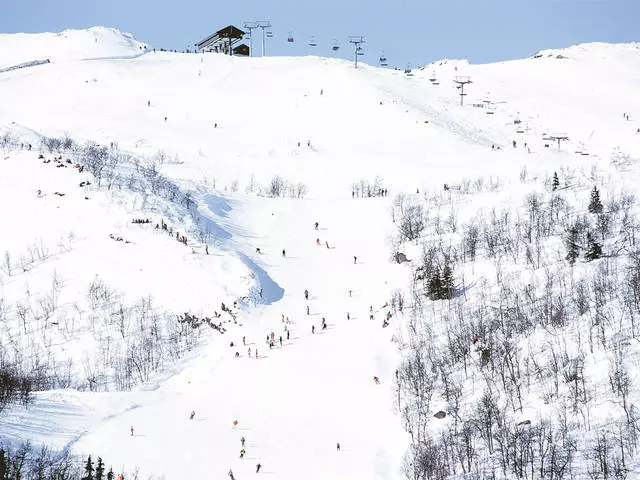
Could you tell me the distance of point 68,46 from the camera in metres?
139

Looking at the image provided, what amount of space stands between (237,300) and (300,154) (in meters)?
43.9

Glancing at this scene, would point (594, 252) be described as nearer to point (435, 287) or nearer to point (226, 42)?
point (435, 287)

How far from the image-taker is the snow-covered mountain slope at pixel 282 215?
39312 mm

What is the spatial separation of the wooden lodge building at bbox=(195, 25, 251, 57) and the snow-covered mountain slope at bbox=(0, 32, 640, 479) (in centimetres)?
930

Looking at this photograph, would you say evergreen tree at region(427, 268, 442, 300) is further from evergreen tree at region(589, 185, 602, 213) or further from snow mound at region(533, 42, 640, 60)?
snow mound at region(533, 42, 640, 60)

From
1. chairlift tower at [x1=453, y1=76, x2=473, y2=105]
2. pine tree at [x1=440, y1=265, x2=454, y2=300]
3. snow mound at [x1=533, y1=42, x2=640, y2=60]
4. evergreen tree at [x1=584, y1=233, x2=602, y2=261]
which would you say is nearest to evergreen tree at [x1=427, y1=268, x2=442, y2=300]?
pine tree at [x1=440, y1=265, x2=454, y2=300]

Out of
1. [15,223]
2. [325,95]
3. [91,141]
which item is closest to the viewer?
[15,223]

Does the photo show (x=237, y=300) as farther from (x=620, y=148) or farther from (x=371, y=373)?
(x=620, y=148)

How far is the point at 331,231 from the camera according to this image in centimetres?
7538

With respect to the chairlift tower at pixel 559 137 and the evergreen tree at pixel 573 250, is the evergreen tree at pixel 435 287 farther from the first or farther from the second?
the chairlift tower at pixel 559 137

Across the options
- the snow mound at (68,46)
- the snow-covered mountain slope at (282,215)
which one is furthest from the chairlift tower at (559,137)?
the snow mound at (68,46)

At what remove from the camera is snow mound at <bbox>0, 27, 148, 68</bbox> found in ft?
440

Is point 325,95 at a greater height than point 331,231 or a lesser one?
greater

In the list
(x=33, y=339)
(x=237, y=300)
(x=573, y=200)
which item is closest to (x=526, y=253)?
(x=573, y=200)
